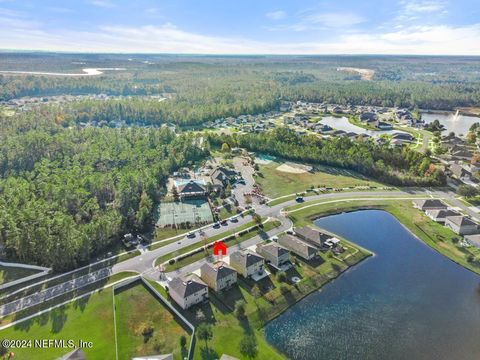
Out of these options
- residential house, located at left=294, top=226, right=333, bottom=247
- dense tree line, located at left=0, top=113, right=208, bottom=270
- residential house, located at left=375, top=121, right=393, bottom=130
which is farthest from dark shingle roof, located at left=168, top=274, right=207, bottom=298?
residential house, located at left=375, top=121, right=393, bottom=130

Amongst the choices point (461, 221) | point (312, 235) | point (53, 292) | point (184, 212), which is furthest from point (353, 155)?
point (53, 292)

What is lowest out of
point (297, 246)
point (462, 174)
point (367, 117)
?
point (367, 117)

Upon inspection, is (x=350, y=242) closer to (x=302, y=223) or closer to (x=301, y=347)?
(x=302, y=223)

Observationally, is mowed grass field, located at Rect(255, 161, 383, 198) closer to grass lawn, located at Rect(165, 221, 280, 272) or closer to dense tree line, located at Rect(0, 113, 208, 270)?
grass lawn, located at Rect(165, 221, 280, 272)

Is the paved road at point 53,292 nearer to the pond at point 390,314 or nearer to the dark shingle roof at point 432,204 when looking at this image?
the pond at point 390,314

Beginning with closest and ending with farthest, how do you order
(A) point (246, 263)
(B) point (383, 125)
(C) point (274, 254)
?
(A) point (246, 263) < (C) point (274, 254) < (B) point (383, 125)

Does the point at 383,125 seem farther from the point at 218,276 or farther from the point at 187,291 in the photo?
the point at 187,291
